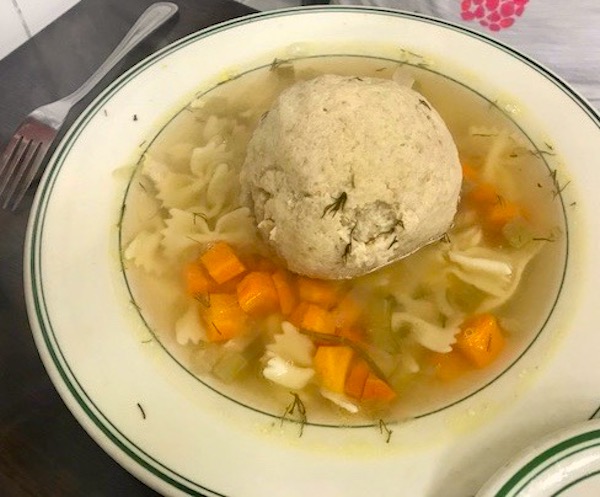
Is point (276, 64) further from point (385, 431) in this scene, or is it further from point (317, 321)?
point (385, 431)

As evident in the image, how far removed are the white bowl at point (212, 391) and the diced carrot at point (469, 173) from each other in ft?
0.57

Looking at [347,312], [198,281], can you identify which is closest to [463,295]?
[347,312]

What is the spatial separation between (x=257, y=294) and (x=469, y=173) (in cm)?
68

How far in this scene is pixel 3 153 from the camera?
1.92 metres

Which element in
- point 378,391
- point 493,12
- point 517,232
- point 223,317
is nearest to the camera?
point 378,391

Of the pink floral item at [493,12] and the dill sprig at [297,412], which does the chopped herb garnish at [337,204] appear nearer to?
the dill sprig at [297,412]

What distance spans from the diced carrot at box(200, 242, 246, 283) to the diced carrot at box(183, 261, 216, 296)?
0.05ft

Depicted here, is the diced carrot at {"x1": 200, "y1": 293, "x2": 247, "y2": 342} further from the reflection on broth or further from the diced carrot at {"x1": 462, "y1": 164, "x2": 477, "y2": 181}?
the diced carrot at {"x1": 462, "y1": 164, "x2": 477, "y2": 181}

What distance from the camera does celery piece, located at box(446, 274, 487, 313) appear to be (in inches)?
62.0

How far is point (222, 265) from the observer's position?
1572 mm

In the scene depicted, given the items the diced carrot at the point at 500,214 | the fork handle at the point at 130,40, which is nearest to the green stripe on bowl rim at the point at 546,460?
the diced carrot at the point at 500,214

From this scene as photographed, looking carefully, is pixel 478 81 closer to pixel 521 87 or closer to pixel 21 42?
pixel 521 87

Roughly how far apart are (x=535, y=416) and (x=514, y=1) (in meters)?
1.52

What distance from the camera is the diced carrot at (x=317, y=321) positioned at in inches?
59.0
